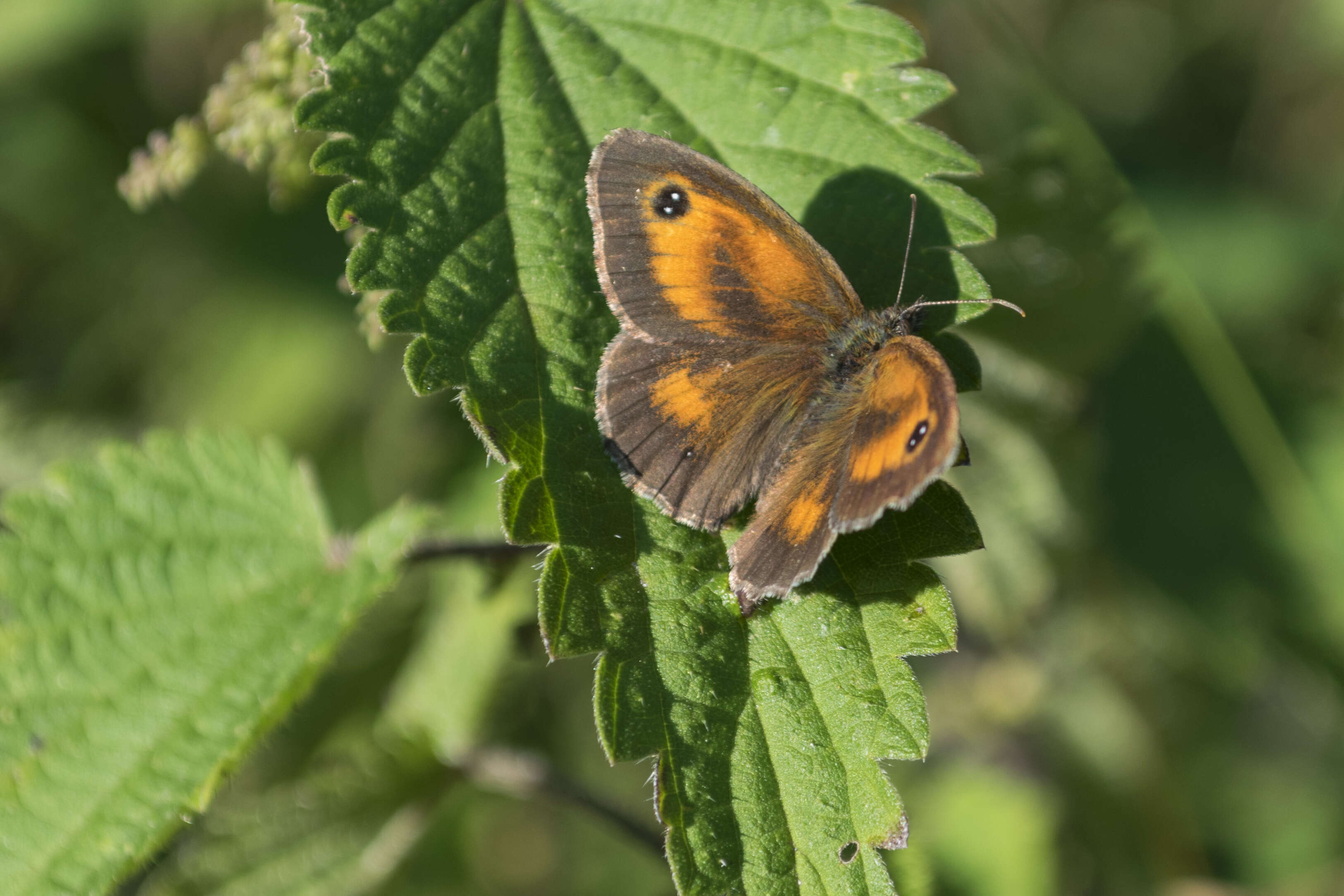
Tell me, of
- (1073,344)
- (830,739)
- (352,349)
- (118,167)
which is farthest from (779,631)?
(118,167)

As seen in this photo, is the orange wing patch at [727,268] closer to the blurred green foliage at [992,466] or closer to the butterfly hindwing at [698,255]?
the butterfly hindwing at [698,255]

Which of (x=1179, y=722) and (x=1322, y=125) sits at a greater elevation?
(x=1322, y=125)

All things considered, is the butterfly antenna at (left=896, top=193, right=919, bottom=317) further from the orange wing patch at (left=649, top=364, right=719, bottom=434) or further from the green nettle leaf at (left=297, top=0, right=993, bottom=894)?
the orange wing patch at (left=649, top=364, right=719, bottom=434)

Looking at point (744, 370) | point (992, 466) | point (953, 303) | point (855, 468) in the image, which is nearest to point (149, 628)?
point (744, 370)

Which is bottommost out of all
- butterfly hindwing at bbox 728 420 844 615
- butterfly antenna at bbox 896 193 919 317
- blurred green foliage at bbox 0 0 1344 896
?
blurred green foliage at bbox 0 0 1344 896

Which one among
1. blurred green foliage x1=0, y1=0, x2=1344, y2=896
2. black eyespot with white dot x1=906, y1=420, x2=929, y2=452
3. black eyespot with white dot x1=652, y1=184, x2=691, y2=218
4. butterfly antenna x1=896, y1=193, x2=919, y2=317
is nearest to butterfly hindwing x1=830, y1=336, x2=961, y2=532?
black eyespot with white dot x1=906, y1=420, x2=929, y2=452

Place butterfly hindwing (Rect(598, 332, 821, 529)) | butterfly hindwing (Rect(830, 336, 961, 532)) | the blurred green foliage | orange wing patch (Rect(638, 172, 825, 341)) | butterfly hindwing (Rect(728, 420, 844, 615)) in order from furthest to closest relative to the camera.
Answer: the blurred green foliage < orange wing patch (Rect(638, 172, 825, 341)) < butterfly hindwing (Rect(598, 332, 821, 529)) < butterfly hindwing (Rect(728, 420, 844, 615)) < butterfly hindwing (Rect(830, 336, 961, 532))

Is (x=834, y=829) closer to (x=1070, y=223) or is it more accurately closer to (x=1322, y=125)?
(x=1070, y=223)
